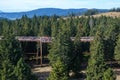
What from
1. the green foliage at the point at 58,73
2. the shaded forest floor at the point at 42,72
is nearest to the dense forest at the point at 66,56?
the green foliage at the point at 58,73

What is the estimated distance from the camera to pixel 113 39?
91188 mm

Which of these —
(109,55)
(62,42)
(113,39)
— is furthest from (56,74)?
(113,39)

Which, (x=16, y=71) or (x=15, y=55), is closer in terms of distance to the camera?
(x=16, y=71)

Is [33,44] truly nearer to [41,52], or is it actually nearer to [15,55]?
[41,52]

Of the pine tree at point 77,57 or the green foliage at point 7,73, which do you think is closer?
the green foliage at point 7,73

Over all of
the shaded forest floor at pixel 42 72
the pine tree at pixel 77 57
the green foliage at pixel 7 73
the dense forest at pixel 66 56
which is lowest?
the shaded forest floor at pixel 42 72

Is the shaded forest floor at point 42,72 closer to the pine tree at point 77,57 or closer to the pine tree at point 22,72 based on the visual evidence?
the pine tree at point 77,57

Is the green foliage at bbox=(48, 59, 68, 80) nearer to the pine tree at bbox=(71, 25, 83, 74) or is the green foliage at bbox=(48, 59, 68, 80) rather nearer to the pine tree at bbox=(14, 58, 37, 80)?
the pine tree at bbox=(14, 58, 37, 80)

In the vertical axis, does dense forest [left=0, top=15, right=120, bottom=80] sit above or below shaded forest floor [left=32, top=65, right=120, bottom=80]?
above

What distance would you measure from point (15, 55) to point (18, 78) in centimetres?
2126

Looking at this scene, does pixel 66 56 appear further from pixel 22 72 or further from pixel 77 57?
pixel 22 72

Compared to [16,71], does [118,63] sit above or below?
below

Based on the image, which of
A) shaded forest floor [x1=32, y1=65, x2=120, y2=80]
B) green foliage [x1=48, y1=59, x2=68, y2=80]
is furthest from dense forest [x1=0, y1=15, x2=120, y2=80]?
shaded forest floor [x1=32, y1=65, x2=120, y2=80]

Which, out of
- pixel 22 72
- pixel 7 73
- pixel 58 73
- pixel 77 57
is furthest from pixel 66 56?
pixel 7 73
